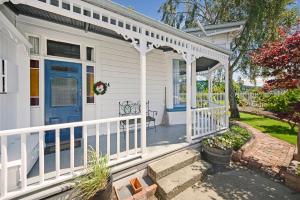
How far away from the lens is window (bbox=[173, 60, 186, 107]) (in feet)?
25.5

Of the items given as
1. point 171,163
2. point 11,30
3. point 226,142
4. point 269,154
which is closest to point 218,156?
point 226,142

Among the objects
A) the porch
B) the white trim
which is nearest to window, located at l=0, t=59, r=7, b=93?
the white trim

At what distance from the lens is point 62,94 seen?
16.5 ft

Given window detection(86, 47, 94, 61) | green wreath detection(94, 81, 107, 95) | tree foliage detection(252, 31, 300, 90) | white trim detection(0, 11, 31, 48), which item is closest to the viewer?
white trim detection(0, 11, 31, 48)

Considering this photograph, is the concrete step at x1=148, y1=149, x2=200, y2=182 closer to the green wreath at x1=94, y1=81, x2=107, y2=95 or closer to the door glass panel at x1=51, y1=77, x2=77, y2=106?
the green wreath at x1=94, y1=81, x2=107, y2=95

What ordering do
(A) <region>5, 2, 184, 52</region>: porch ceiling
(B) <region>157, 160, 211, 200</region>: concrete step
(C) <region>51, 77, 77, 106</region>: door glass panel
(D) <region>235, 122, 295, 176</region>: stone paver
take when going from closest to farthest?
1. (B) <region>157, 160, 211, 200</region>: concrete step
2. (A) <region>5, 2, 184, 52</region>: porch ceiling
3. (C) <region>51, 77, 77, 106</region>: door glass panel
4. (D) <region>235, 122, 295, 176</region>: stone paver

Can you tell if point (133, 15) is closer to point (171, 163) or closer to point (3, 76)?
point (3, 76)

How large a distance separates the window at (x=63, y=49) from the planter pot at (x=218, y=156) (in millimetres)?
4346

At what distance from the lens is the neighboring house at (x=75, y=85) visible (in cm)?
Answer: 300

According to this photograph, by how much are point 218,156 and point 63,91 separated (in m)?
4.32

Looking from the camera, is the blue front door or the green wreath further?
the green wreath

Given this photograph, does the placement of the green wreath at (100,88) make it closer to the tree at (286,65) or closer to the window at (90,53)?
the window at (90,53)

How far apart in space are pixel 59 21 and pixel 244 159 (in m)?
5.96

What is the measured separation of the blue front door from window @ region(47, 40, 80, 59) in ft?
0.70
